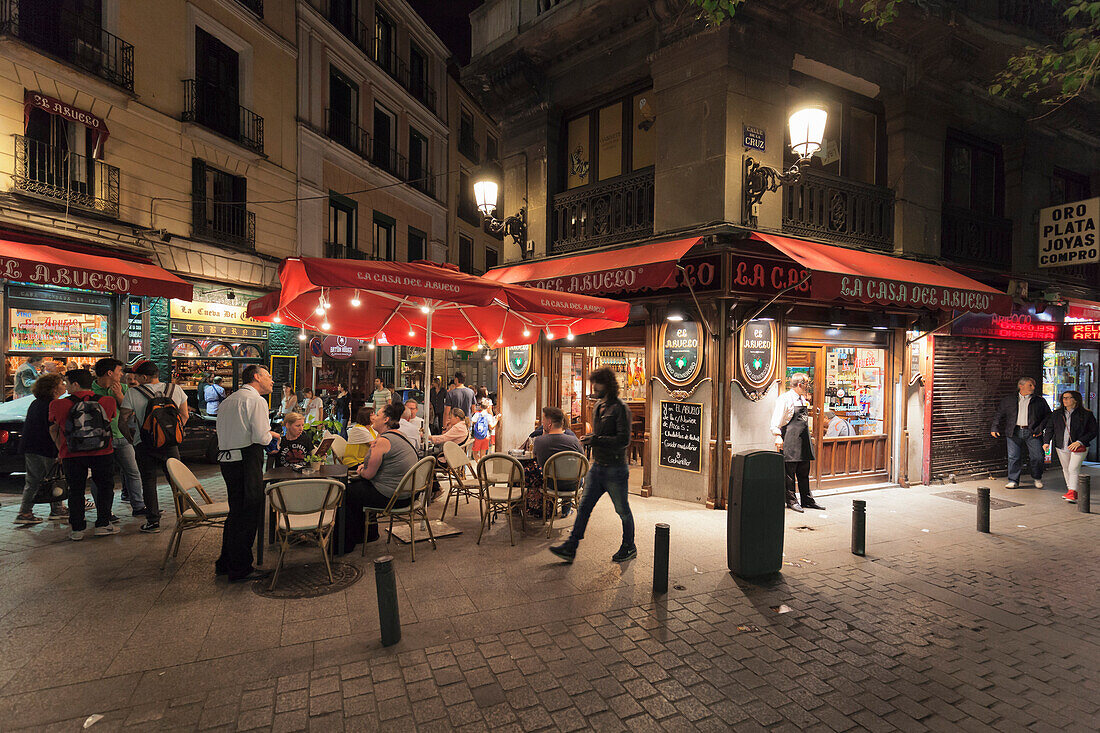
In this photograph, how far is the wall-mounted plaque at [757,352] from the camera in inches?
314

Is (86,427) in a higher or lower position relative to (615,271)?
lower

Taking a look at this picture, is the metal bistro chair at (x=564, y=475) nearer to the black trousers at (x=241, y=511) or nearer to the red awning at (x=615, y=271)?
the red awning at (x=615, y=271)

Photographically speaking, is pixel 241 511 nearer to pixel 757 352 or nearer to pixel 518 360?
pixel 518 360

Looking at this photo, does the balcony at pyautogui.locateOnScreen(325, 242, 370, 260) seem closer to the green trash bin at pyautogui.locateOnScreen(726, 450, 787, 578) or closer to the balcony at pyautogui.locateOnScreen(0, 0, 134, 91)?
the balcony at pyautogui.locateOnScreen(0, 0, 134, 91)

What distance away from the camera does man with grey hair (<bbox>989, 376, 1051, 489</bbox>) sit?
9.80 meters

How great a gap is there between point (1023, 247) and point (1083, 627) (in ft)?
31.6

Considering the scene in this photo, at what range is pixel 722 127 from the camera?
7820 mm

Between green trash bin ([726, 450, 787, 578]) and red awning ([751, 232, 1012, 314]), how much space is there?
9.85ft

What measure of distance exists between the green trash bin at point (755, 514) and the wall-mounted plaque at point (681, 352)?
2875mm

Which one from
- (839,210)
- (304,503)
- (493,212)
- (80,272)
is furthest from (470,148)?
(304,503)

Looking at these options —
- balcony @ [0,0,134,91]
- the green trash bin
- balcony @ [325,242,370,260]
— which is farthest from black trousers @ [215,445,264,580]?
balcony @ [325,242,370,260]

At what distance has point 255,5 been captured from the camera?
1477cm

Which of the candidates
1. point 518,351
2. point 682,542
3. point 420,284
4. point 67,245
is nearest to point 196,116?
point 67,245

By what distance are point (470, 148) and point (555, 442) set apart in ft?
82.7
